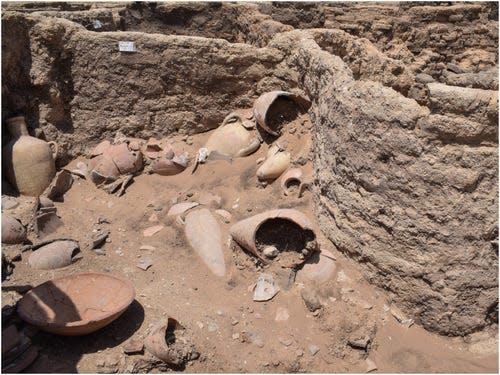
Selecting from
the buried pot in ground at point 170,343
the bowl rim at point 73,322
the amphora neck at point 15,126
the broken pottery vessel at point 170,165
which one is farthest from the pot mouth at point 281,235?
the amphora neck at point 15,126

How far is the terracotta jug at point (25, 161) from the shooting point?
506 centimetres

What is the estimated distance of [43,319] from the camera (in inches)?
133

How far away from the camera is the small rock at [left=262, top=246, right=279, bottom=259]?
13.8ft

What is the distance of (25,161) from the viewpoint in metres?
5.07

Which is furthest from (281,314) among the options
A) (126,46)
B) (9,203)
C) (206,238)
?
(126,46)

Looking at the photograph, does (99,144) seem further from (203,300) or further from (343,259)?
(343,259)

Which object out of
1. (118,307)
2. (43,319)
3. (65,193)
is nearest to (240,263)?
(118,307)

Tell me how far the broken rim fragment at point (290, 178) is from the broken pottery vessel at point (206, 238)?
2.42 feet

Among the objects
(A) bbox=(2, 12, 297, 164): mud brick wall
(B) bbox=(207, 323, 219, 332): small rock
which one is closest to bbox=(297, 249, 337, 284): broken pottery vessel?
(B) bbox=(207, 323, 219, 332): small rock

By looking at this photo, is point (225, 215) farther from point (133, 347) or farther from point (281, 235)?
point (133, 347)

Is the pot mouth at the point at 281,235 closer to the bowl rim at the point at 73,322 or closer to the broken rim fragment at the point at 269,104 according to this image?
the bowl rim at the point at 73,322

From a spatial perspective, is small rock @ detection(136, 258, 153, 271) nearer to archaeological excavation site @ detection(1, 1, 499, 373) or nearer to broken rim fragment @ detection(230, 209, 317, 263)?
archaeological excavation site @ detection(1, 1, 499, 373)

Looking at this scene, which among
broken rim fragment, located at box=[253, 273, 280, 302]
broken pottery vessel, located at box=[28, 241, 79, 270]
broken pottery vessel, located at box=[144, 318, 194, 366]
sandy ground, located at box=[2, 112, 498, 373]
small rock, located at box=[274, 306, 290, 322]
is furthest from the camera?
broken pottery vessel, located at box=[28, 241, 79, 270]

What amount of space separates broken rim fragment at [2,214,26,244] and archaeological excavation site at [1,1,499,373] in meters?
0.02
